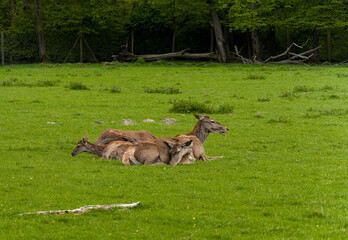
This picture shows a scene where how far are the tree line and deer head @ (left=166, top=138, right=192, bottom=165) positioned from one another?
40182mm

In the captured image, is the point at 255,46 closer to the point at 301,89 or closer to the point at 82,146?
the point at 301,89

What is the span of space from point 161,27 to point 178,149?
158ft

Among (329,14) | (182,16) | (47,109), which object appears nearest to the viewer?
(47,109)

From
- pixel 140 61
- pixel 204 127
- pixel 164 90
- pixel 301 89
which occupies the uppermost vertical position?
pixel 140 61

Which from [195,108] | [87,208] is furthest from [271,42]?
[87,208]

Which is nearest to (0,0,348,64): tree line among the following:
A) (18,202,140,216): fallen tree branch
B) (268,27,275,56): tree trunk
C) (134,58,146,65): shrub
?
(268,27,275,56): tree trunk

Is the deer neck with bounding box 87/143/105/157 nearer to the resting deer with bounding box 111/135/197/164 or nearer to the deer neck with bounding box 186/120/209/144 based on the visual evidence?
the resting deer with bounding box 111/135/197/164

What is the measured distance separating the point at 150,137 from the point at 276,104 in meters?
14.0

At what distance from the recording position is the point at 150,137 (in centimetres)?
1540

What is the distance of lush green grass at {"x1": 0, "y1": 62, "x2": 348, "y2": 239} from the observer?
890cm

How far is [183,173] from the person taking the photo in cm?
1312

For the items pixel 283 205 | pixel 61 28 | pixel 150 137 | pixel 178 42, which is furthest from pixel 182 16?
pixel 283 205

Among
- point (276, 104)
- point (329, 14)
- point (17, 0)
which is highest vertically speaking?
point (17, 0)

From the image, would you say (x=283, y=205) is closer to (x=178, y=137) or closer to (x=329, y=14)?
(x=178, y=137)
